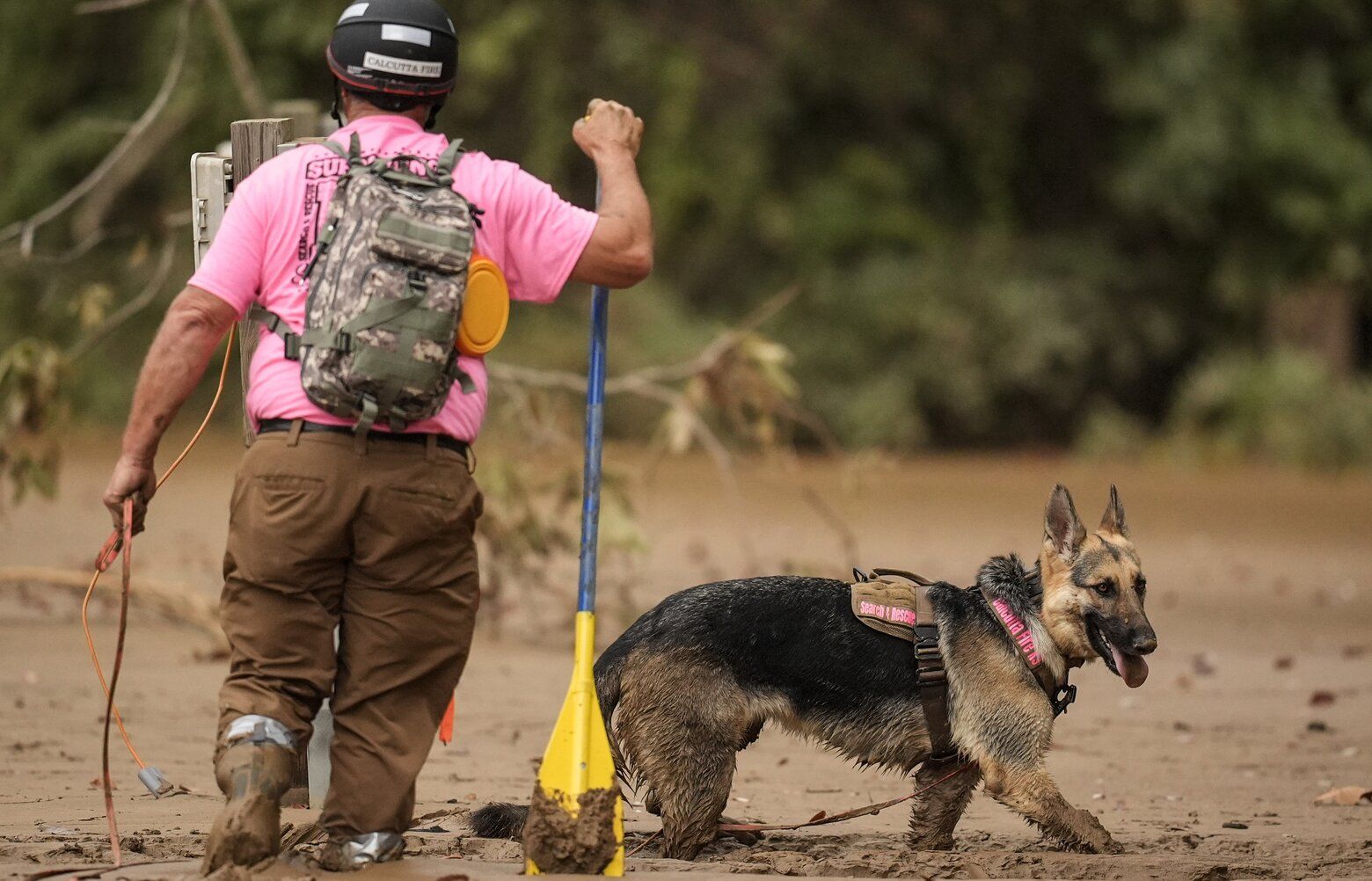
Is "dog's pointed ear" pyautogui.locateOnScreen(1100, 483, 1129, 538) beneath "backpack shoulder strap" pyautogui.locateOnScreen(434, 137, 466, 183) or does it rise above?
beneath

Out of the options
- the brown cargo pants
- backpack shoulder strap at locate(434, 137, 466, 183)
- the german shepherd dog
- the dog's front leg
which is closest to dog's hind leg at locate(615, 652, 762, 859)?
the german shepherd dog

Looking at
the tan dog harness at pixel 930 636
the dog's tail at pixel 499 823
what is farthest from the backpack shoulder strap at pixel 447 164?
the dog's tail at pixel 499 823

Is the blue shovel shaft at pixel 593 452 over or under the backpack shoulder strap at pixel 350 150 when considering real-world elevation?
under

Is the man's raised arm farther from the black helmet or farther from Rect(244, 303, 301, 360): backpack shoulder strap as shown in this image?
Rect(244, 303, 301, 360): backpack shoulder strap

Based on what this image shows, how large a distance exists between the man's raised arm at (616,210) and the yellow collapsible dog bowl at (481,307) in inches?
9.2

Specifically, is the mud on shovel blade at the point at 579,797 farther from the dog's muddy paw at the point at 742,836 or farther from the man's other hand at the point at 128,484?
the man's other hand at the point at 128,484

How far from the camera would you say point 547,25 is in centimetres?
2098

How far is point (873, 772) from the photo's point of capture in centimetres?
721

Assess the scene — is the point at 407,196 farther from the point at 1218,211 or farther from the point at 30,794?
the point at 1218,211

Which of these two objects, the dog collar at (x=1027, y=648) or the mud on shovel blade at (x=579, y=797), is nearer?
the mud on shovel blade at (x=579, y=797)

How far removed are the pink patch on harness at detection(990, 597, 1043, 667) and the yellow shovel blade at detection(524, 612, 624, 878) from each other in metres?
1.48

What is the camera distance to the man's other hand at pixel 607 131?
4770 millimetres

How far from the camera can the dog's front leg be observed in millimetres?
5367

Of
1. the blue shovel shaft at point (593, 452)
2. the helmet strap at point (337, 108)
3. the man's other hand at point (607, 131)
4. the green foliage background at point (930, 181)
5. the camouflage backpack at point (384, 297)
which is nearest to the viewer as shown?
the camouflage backpack at point (384, 297)
